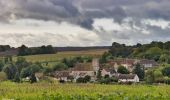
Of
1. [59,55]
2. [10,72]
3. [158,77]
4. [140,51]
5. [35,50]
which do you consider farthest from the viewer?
[140,51]

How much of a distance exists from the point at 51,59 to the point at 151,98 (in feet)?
429

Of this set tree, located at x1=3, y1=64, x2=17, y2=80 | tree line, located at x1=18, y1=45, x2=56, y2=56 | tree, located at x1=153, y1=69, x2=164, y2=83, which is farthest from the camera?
tree line, located at x1=18, y1=45, x2=56, y2=56

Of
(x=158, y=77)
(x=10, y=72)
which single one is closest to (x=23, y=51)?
(x=10, y=72)

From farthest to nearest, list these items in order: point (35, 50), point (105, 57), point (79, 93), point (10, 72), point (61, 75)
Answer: point (35, 50) < point (105, 57) < point (61, 75) < point (10, 72) < point (79, 93)

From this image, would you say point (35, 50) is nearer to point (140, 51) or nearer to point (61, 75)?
point (140, 51)

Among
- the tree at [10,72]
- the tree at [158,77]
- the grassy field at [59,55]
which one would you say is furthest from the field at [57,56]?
the tree at [158,77]

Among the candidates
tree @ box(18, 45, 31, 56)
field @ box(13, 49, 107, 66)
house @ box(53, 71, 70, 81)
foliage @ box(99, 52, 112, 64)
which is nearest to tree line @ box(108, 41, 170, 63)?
foliage @ box(99, 52, 112, 64)

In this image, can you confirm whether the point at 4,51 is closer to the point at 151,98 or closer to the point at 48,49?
the point at 48,49

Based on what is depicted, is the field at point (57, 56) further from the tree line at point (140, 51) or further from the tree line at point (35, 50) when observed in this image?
the tree line at point (140, 51)

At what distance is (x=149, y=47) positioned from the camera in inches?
7549

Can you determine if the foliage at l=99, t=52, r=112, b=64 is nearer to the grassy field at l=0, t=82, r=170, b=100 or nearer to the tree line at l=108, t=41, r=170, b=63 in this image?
the tree line at l=108, t=41, r=170, b=63

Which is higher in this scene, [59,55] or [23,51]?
[23,51]

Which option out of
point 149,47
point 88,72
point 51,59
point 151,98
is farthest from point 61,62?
point 151,98

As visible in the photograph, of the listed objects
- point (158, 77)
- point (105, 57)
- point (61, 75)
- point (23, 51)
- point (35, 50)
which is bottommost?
point (61, 75)
